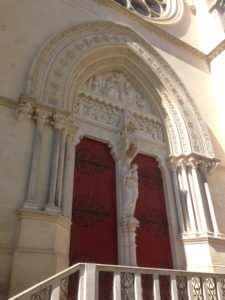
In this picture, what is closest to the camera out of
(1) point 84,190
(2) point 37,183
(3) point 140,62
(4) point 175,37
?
(2) point 37,183

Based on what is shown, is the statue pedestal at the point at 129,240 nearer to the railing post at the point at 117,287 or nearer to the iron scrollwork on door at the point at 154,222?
the iron scrollwork on door at the point at 154,222

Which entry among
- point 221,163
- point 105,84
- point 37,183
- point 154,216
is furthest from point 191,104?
point 37,183

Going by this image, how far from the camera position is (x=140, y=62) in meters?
7.44

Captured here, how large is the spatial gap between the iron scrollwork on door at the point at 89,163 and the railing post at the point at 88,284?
105 inches

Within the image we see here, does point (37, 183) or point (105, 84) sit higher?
point (105, 84)

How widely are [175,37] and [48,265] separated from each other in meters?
7.56

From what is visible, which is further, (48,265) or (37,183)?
(37,183)

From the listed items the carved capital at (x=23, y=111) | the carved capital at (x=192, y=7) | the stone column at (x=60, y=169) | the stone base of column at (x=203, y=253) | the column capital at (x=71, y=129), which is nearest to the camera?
the stone column at (x=60, y=169)

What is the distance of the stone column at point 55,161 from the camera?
4.26 meters

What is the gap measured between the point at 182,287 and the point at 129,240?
1.65m

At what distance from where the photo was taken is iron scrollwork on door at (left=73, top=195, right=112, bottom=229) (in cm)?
496

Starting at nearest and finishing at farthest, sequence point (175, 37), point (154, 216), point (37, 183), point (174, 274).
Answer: point (174, 274)
point (37, 183)
point (154, 216)
point (175, 37)

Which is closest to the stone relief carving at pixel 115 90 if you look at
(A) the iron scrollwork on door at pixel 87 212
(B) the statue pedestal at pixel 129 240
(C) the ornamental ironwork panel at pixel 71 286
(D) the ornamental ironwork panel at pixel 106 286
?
(A) the iron scrollwork on door at pixel 87 212

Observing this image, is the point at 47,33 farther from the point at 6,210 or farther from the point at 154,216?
the point at 154,216
